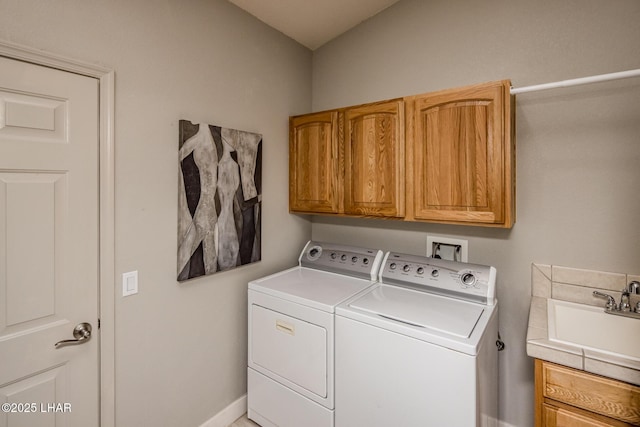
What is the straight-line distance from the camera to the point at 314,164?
231 centimetres

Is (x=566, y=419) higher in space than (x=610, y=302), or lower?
lower

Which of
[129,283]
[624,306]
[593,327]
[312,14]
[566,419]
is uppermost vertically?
[312,14]

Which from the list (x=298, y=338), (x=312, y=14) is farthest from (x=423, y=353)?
(x=312, y=14)

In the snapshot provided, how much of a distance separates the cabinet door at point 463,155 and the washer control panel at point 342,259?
1.56ft

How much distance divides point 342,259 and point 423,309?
78 cm

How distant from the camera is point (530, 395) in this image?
1.84m

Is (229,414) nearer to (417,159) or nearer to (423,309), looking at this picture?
(423,309)

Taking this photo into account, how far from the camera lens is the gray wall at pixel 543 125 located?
159cm

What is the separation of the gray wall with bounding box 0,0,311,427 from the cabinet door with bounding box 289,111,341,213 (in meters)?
0.26

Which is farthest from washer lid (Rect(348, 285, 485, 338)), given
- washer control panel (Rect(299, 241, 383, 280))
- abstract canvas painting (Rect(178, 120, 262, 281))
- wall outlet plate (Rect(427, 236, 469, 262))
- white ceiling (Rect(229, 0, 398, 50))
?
white ceiling (Rect(229, 0, 398, 50))

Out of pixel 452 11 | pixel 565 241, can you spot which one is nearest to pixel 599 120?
pixel 565 241

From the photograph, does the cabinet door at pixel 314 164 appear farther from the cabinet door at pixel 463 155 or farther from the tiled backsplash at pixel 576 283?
the tiled backsplash at pixel 576 283

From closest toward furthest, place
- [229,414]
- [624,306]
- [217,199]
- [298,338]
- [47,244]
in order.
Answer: [47,244]
[624,306]
[298,338]
[217,199]
[229,414]

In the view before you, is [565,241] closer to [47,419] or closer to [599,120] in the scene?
[599,120]
